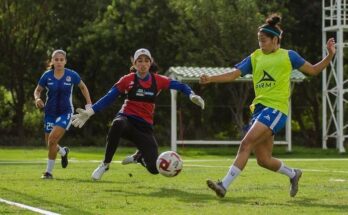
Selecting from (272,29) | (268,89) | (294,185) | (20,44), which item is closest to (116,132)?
(268,89)

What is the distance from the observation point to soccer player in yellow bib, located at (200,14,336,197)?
9133 millimetres

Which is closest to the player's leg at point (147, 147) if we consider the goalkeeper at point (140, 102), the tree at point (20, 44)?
the goalkeeper at point (140, 102)

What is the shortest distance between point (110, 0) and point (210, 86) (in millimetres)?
8613

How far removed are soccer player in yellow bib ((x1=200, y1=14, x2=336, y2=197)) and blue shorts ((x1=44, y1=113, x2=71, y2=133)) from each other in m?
4.19

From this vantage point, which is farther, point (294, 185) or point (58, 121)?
point (58, 121)

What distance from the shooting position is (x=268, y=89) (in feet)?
30.6

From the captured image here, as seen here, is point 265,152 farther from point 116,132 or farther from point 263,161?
point 116,132

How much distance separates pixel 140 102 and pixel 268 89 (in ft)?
8.37

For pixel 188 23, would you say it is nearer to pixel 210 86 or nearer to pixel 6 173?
pixel 210 86

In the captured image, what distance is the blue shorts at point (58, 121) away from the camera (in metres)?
13.0

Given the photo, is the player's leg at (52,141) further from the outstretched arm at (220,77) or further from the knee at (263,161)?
the knee at (263,161)

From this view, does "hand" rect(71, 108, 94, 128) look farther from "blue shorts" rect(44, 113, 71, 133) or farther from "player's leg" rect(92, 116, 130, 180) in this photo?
"blue shorts" rect(44, 113, 71, 133)

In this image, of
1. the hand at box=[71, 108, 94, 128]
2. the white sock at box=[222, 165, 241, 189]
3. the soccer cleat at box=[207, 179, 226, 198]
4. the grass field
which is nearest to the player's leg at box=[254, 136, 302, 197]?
the grass field

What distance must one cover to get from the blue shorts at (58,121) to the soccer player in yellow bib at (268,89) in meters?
4.19
